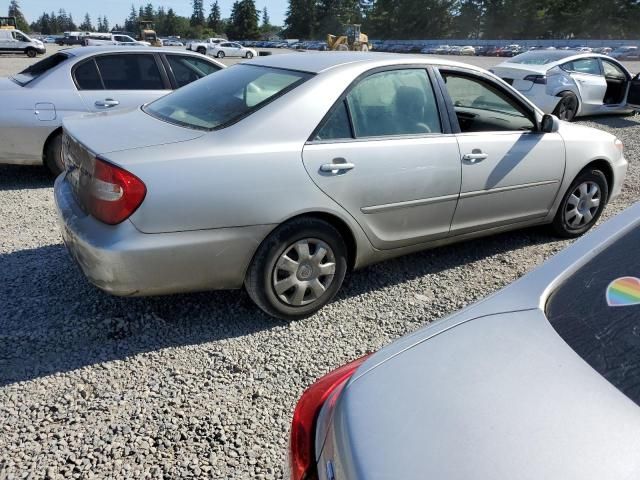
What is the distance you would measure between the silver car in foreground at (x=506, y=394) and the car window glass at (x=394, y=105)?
1.75 metres

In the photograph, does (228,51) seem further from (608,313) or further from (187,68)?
(608,313)

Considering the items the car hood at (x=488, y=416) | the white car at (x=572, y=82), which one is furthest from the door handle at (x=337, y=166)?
the white car at (x=572, y=82)

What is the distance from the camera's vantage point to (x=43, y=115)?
5.31 m

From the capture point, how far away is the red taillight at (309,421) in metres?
1.33

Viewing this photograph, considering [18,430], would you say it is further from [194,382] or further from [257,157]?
[257,157]

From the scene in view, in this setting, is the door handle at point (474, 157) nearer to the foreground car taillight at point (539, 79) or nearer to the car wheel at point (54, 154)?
the car wheel at point (54, 154)

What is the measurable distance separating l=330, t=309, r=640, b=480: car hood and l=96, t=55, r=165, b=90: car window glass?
5273 millimetres

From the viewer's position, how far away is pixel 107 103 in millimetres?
5527

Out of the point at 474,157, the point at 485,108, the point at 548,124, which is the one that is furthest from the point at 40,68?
the point at 548,124

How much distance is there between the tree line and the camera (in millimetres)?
74562

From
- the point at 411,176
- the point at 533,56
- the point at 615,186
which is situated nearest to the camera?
the point at 411,176

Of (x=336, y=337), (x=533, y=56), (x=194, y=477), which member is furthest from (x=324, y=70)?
(x=533, y=56)

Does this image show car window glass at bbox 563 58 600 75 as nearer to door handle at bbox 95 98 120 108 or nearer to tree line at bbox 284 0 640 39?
door handle at bbox 95 98 120 108

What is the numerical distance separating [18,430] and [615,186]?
4810 millimetres
